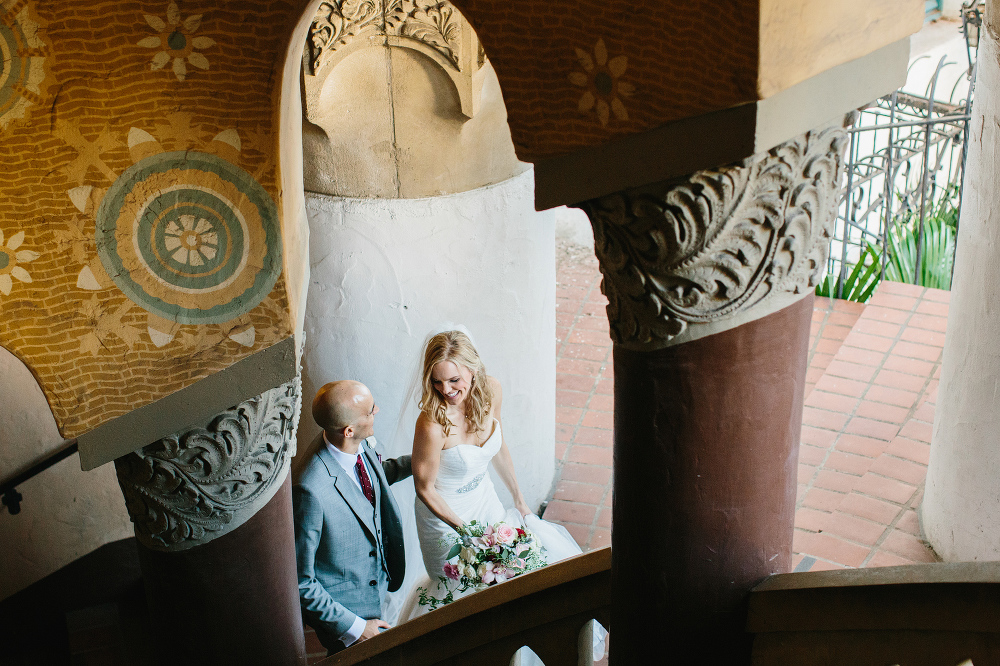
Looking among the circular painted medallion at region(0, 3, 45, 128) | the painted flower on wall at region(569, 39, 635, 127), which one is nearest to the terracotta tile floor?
the painted flower on wall at region(569, 39, 635, 127)

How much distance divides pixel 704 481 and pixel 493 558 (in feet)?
6.49

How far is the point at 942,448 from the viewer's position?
13.3 feet

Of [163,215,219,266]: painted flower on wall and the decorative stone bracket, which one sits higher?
the decorative stone bracket

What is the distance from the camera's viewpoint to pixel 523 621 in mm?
2441

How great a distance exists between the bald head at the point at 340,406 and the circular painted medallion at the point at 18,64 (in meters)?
1.64

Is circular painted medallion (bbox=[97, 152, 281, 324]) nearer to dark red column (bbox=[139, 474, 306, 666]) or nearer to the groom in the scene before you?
dark red column (bbox=[139, 474, 306, 666])

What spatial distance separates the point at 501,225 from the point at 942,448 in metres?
2.09

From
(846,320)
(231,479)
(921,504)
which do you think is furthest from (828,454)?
(231,479)

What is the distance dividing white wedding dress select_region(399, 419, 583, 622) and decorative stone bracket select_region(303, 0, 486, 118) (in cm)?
146

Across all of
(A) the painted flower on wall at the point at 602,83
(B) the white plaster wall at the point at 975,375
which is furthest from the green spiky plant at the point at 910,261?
(A) the painted flower on wall at the point at 602,83

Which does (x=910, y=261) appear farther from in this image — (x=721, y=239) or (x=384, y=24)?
(x=721, y=239)

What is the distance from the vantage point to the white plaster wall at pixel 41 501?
4422mm

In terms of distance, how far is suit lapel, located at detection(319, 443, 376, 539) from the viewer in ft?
11.4

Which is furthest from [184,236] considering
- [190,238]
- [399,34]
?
[399,34]
